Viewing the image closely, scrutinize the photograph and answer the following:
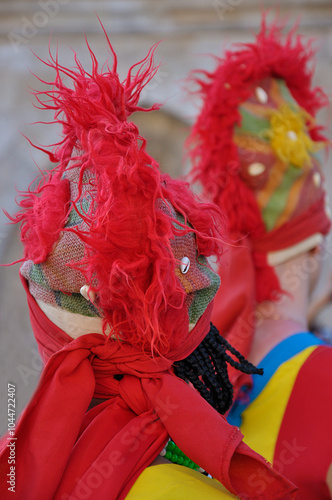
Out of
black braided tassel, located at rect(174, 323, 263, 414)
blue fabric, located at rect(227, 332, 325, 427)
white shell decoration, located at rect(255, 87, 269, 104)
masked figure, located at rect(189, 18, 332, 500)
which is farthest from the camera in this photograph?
white shell decoration, located at rect(255, 87, 269, 104)

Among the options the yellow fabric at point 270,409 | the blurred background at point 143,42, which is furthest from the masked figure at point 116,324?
the blurred background at point 143,42

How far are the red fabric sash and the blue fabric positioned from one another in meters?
0.32

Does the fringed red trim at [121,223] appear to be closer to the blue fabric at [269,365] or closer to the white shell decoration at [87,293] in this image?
the white shell decoration at [87,293]

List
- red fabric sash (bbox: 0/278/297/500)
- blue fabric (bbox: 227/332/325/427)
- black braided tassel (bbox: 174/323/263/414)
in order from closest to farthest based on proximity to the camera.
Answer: red fabric sash (bbox: 0/278/297/500) < black braided tassel (bbox: 174/323/263/414) < blue fabric (bbox: 227/332/325/427)

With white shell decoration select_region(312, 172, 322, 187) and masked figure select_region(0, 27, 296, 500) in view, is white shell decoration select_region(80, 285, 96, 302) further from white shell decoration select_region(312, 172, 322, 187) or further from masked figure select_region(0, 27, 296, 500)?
white shell decoration select_region(312, 172, 322, 187)

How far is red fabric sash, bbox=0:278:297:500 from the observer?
62 cm

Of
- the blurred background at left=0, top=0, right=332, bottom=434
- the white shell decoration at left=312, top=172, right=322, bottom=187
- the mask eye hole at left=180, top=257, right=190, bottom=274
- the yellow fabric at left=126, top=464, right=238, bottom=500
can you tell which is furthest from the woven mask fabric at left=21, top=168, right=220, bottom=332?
the blurred background at left=0, top=0, right=332, bottom=434

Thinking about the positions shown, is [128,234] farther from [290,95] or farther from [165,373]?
[290,95]

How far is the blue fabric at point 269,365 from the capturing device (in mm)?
→ 989

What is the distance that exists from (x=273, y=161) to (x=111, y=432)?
726 mm

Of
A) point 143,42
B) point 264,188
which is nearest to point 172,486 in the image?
point 264,188

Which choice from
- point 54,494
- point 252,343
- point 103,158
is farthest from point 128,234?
point 252,343

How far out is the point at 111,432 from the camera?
0.67 meters

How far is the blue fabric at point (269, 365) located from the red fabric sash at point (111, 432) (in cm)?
32
